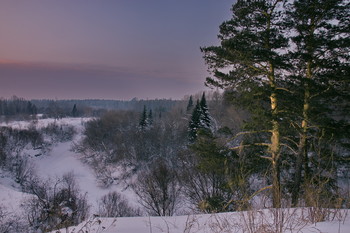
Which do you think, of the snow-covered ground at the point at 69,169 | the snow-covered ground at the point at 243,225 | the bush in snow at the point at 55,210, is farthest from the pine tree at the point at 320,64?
the snow-covered ground at the point at 69,169

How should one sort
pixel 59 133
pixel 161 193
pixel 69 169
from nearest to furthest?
1. pixel 161 193
2. pixel 69 169
3. pixel 59 133

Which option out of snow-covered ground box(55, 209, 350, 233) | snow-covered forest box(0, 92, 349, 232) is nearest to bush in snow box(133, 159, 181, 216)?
snow-covered forest box(0, 92, 349, 232)

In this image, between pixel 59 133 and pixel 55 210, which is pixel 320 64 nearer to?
pixel 55 210

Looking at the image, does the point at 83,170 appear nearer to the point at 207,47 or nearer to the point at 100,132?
the point at 100,132

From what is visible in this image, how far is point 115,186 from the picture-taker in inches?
1270

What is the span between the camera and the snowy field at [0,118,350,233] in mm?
2596

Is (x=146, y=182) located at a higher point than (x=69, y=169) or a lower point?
higher

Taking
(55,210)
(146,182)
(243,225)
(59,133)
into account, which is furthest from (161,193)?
(59,133)

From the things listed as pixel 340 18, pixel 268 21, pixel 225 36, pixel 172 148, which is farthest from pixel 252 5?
pixel 172 148

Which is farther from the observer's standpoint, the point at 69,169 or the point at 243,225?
the point at 69,169

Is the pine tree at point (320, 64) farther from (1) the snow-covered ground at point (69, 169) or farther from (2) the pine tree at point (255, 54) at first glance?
(1) the snow-covered ground at point (69, 169)

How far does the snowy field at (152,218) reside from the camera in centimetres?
260

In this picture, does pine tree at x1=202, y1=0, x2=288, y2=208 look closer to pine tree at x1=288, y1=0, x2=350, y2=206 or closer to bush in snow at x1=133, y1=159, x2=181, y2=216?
pine tree at x1=288, y1=0, x2=350, y2=206

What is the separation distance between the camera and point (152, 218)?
12.5ft
